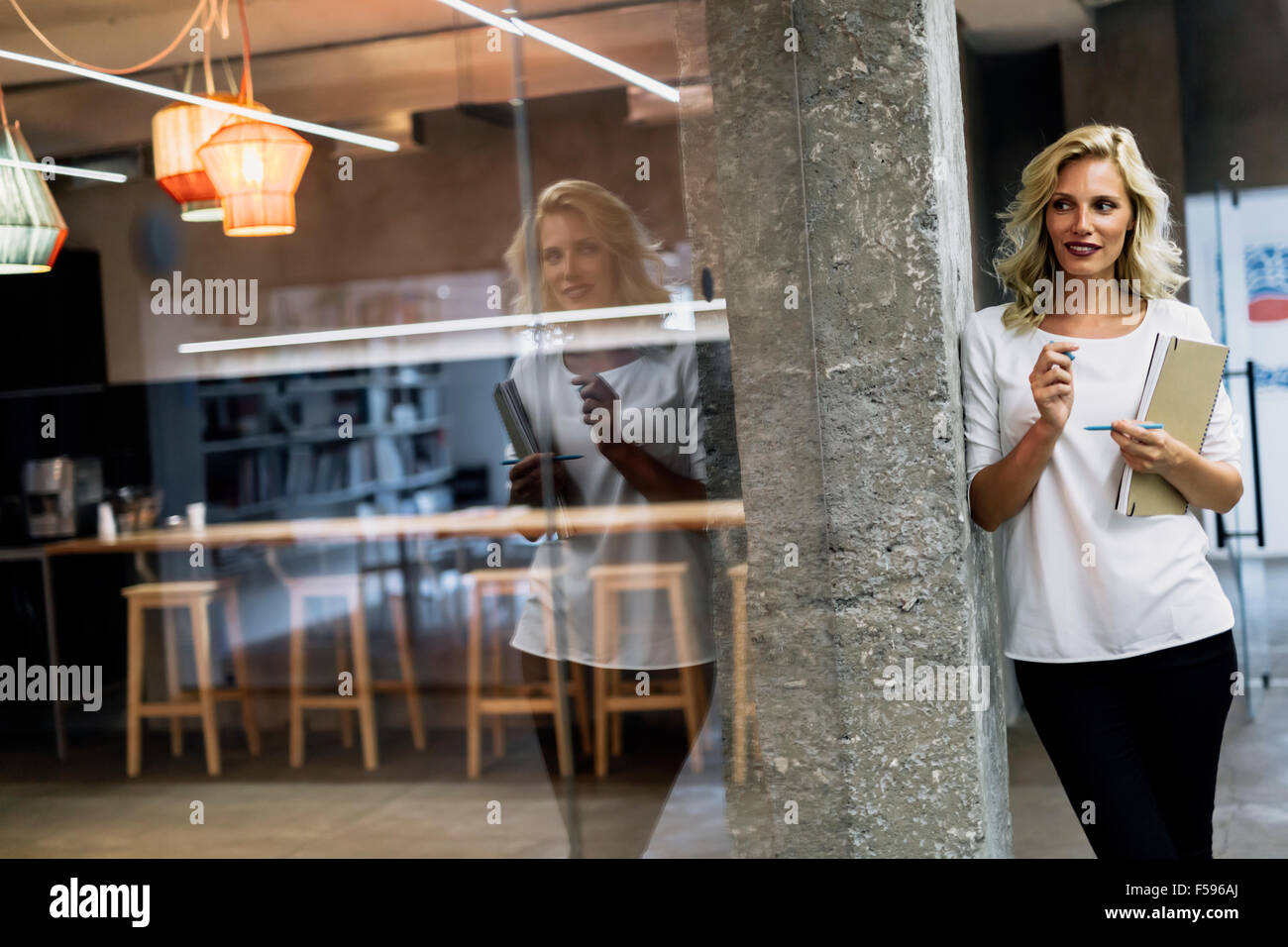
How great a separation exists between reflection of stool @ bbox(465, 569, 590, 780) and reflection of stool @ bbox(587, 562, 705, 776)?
0.04 metres

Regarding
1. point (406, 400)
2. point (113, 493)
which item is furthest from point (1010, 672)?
point (406, 400)

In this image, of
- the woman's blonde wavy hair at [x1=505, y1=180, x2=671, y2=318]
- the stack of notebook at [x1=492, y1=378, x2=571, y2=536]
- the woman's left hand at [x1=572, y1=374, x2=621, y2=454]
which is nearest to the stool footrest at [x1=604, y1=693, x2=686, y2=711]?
the stack of notebook at [x1=492, y1=378, x2=571, y2=536]

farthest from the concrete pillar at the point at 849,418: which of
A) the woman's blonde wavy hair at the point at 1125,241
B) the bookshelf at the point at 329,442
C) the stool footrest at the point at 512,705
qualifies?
the bookshelf at the point at 329,442

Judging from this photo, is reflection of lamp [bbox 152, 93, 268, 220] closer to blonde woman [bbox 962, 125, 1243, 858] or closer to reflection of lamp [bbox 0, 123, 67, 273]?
reflection of lamp [bbox 0, 123, 67, 273]

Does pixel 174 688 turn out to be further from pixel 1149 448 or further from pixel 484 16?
pixel 1149 448

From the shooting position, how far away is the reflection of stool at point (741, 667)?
221cm

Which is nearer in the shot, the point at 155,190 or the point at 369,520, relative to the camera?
the point at 155,190

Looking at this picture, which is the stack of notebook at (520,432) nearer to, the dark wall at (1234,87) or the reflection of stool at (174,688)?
the reflection of stool at (174,688)

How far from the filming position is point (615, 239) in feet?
7.07

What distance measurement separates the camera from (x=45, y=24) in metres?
2.46

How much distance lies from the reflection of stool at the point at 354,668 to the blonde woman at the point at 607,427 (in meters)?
1.45

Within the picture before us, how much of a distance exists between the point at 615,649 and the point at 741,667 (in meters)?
0.24

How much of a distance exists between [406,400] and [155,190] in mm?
4641
